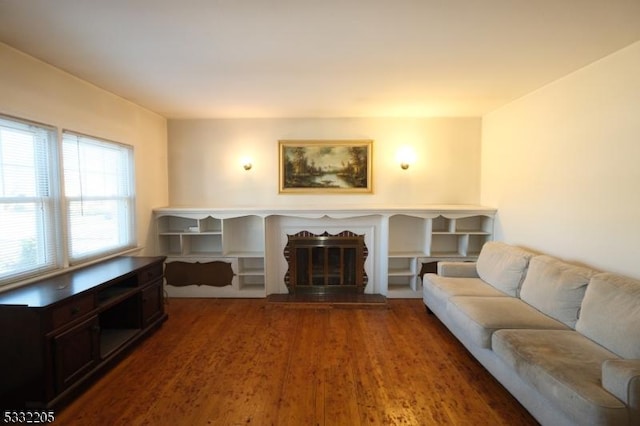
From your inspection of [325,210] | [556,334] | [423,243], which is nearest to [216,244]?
[325,210]

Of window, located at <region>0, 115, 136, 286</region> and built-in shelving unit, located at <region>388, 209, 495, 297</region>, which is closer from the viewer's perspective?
window, located at <region>0, 115, 136, 286</region>

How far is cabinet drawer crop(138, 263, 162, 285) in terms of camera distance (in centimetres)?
313

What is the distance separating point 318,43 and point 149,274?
2789mm

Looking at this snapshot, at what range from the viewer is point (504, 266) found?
3244 mm

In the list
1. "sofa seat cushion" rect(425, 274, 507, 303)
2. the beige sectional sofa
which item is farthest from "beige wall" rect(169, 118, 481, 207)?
the beige sectional sofa

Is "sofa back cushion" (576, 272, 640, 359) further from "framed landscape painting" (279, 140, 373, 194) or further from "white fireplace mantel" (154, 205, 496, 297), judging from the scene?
"framed landscape painting" (279, 140, 373, 194)

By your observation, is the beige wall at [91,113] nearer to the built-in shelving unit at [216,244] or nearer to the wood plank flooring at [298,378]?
the built-in shelving unit at [216,244]

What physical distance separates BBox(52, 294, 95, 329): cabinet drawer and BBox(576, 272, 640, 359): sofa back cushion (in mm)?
3701

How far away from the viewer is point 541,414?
1903 millimetres

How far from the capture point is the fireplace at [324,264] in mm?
4453

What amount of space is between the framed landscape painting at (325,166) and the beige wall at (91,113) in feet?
5.76

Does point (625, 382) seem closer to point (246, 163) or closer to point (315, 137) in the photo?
point (315, 137)

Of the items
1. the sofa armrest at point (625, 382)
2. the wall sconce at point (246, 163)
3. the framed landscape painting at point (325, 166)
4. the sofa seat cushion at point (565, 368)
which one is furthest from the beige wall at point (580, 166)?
the wall sconce at point (246, 163)

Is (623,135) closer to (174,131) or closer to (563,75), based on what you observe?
(563,75)
